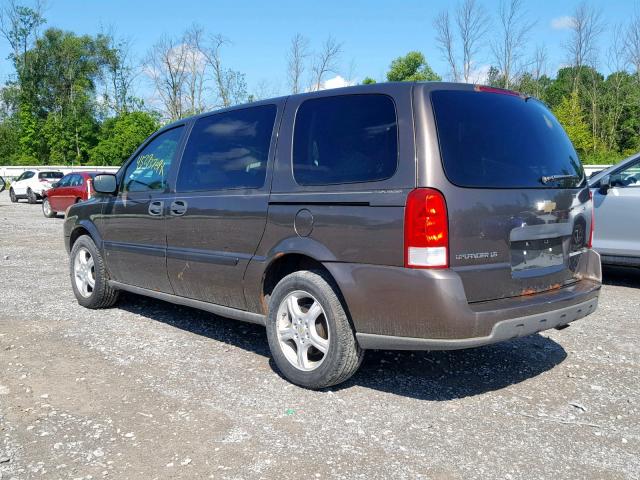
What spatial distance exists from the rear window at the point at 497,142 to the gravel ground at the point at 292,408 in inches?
55.1

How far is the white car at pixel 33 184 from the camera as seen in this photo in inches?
1088

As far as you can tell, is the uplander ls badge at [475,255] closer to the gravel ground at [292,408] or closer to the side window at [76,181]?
the gravel ground at [292,408]

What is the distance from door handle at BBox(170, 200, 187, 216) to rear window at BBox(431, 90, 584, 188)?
2256mm

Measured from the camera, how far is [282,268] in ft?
14.3

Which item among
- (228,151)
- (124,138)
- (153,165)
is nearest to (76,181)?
(153,165)

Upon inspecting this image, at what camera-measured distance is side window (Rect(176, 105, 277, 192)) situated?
448 cm

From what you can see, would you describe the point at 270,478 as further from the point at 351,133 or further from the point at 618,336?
the point at 618,336

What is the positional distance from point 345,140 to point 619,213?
491cm

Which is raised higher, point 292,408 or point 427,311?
point 427,311

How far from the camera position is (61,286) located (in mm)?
7707

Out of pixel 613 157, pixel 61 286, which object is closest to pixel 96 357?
pixel 61 286

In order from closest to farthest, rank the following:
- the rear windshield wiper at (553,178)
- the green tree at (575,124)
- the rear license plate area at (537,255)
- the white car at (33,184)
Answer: the rear license plate area at (537,255) < the rear windshield wiper at (553,178) < the white car at (33,184) < the green tree at (575,124)

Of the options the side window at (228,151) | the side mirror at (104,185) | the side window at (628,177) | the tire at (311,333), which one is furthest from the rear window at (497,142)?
the side window at (628,177)

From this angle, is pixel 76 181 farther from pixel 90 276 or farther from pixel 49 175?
pixel 90 276
